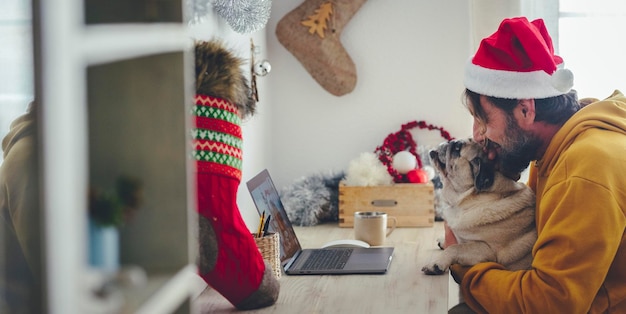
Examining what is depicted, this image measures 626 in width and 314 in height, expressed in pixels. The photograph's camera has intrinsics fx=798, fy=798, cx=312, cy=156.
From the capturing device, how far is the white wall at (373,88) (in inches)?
122

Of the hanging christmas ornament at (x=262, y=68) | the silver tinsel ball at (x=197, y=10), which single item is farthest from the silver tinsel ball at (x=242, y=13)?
the hanging christmas ornament at (x=262, y=68)

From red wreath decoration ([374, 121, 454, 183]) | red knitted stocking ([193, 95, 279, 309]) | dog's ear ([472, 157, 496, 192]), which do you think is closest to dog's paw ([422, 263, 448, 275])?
dog's ear ([472, 157, 496, 192])

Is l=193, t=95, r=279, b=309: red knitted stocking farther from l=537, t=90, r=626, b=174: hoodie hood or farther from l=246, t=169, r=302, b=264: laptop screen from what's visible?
l=537, t=90, r=626, b=174: hoodie hood

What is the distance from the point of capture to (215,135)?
4.78ft

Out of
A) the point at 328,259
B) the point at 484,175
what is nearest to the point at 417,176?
the point at 328,259

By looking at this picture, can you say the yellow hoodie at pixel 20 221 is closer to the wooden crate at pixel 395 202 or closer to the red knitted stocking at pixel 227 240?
the red knitted stocking at pixel 227 240

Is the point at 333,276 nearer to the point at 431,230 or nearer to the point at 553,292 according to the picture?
the point at 553,292

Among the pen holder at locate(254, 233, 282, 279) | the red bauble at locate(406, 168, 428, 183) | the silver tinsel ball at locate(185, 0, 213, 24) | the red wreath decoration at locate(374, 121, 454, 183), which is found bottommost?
the pen holder at locate(254, 233, 282, 279)

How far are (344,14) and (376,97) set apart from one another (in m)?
0.35

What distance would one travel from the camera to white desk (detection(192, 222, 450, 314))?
167cm

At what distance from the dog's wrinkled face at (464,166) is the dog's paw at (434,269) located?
0.63 feet

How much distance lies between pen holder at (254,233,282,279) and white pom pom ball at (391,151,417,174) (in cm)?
103

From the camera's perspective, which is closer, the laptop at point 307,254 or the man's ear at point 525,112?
the man's ear at point 525,112

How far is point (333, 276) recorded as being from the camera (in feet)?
6.41
